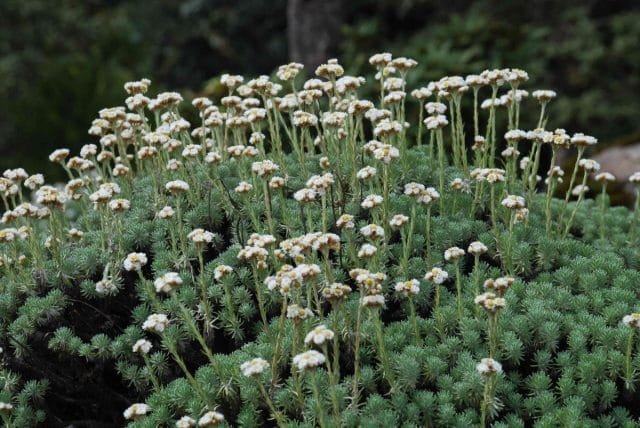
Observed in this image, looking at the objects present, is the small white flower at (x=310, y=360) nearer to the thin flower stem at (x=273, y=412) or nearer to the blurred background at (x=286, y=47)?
the thin flower stem at (x=273, y=412)

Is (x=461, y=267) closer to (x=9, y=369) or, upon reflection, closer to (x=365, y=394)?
(x=365, y=394)

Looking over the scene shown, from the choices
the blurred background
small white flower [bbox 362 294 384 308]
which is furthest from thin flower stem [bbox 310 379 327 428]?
the blurred background

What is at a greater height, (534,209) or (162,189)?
(162,189)

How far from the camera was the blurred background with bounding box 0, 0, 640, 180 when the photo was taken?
394 inches

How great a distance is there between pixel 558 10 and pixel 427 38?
4.09 meters

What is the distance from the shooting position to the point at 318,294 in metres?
3.90

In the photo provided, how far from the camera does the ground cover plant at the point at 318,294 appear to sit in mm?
3260

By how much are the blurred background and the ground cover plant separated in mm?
4272

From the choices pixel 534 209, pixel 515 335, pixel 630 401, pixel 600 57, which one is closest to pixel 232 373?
pixel 515 335

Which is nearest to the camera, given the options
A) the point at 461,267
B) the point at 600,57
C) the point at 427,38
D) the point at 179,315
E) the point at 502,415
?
the point at 502,415

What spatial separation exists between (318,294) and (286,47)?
10365 millimetres

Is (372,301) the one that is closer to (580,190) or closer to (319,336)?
(319,336)

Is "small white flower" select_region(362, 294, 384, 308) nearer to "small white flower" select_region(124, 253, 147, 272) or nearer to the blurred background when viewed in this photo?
"small white flower" select_region(124, 253, 147, 272)

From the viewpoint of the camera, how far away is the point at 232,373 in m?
3.44
